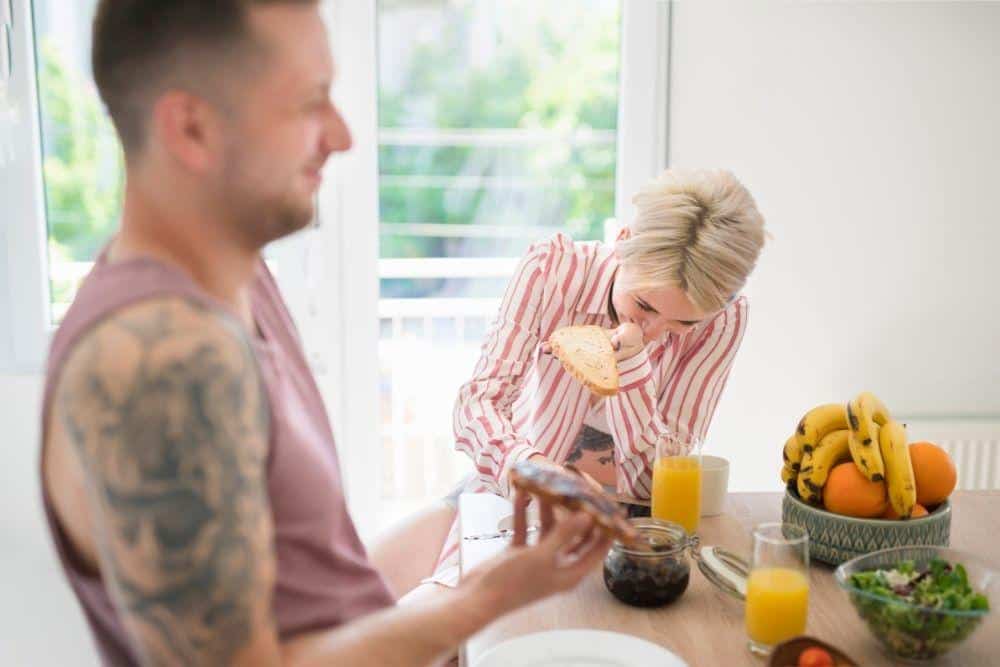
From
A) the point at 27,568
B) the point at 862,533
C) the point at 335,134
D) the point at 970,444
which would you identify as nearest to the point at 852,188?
the point at 970,444

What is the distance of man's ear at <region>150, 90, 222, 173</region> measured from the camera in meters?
0.75

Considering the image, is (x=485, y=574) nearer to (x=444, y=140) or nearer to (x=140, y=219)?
(x=140, y=219)

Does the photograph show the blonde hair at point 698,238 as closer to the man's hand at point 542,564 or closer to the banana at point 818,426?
the banana at point 818,426

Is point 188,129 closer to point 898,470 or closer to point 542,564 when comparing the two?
point 542,564

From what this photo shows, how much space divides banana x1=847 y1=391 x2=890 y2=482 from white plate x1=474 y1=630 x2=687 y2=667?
17.5 inches

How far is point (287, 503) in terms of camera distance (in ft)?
2.72

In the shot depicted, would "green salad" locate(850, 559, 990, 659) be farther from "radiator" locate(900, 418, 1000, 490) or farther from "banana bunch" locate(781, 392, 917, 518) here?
"radiator" locate(900, 418, 1000, 490)

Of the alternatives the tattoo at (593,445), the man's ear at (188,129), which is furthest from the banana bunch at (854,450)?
the man's ear at (188,129)

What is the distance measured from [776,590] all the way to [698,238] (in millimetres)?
778

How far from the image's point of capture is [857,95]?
2.89m

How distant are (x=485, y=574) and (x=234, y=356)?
0.34 meters

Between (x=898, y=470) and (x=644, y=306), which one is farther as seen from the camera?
(x=644, y=306)

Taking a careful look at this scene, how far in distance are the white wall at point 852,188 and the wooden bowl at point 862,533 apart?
1563mm

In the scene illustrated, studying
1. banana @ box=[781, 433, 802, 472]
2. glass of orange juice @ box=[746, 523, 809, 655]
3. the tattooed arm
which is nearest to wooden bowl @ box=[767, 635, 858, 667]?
glass of orange juice @ box=[746, 523, 809, 655]
